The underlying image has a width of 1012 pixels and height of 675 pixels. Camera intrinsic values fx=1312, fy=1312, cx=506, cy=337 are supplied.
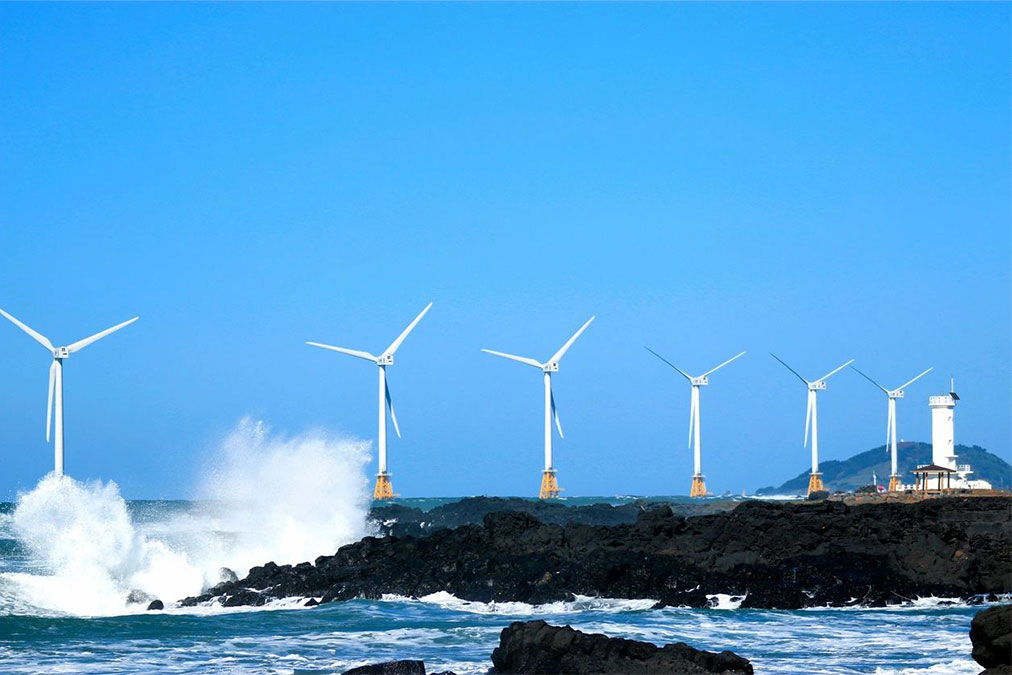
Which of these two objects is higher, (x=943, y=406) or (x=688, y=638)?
(x=943, y=406)

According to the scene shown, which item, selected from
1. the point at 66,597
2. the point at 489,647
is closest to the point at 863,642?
the point at 489,647

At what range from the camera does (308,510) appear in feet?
150

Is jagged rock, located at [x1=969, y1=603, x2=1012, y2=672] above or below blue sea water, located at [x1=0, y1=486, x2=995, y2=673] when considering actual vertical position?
above

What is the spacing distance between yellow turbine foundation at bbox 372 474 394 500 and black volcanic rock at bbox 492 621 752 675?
239ft

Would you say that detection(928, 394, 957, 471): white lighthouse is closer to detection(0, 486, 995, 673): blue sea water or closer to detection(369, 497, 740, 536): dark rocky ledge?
detection(369, 497, 740, 536): dark rocky ledge

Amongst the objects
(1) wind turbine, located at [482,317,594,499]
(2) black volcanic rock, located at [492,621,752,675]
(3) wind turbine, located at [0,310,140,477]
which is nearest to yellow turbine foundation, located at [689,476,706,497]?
(1) wind turbine, located at [482,317,594,499]

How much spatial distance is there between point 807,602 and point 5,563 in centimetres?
2539

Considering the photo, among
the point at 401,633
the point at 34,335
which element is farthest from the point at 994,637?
the point at 34,335

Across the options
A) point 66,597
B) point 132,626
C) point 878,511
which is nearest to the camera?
point 132,626

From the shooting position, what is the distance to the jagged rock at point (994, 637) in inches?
504

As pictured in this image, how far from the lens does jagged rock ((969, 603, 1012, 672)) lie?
12797 millimetres

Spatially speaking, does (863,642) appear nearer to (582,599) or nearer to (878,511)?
(582,599)

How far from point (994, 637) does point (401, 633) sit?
9.66 metres

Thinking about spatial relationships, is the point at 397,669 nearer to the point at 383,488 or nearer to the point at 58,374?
the point at 58,374
